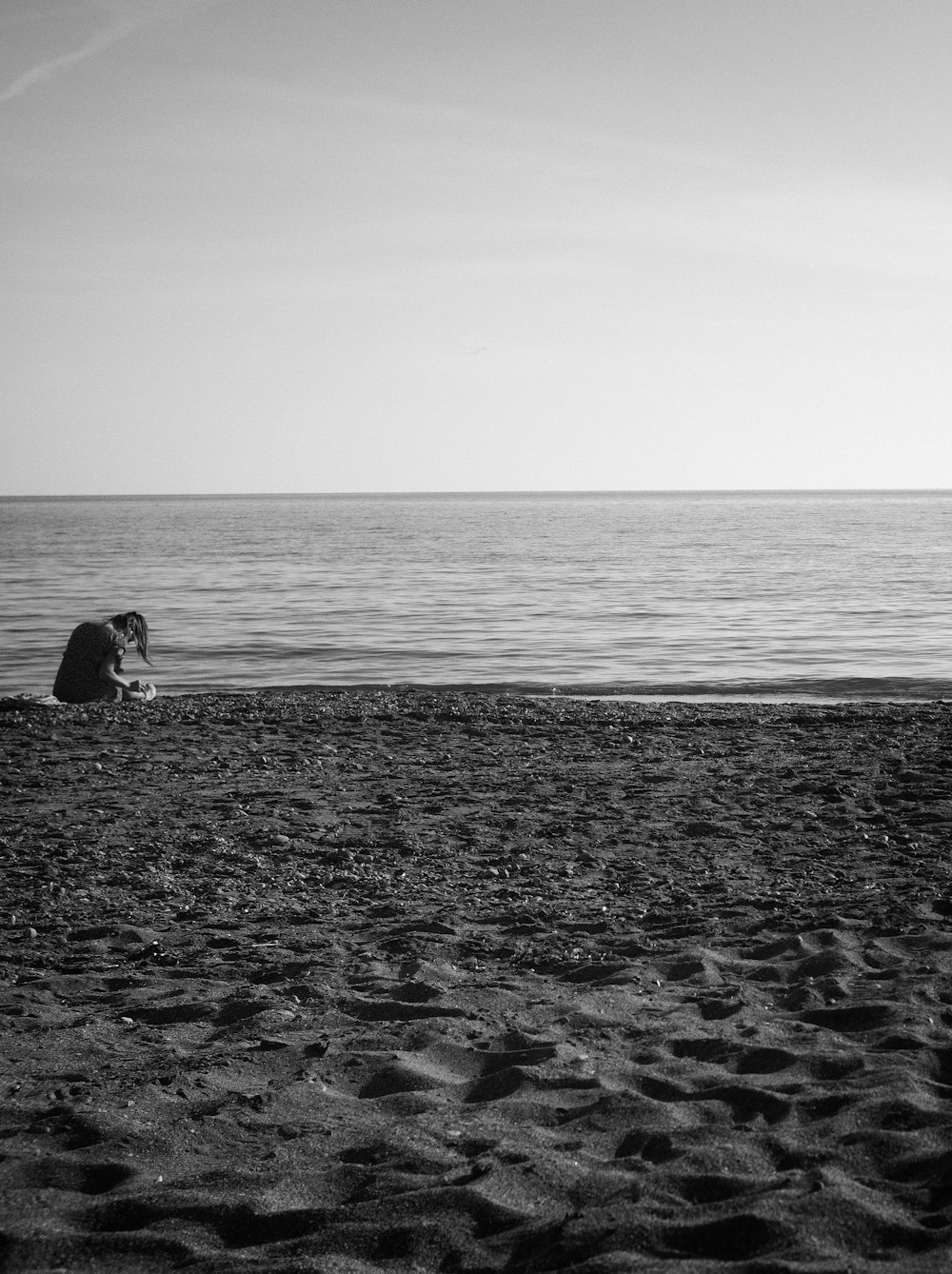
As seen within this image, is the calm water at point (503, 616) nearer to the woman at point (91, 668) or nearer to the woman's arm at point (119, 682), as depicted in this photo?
the woman's arm at point (119, 682)

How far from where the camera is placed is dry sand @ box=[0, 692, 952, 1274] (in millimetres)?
3357

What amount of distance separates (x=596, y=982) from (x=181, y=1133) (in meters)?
2.20

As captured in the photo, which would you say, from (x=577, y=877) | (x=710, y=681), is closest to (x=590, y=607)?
(x=710, y=681)

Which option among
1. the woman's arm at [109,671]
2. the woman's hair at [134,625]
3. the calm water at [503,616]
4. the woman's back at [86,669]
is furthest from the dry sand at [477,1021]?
the calm water at [503,616]

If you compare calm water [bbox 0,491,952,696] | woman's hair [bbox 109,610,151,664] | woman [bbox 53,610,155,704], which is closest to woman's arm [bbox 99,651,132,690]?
woman [bbox 53,610,155,704]

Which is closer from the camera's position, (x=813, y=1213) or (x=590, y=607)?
(x=813, y=1213)

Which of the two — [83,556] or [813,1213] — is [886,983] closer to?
[813,1213]

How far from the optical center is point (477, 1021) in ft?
16.3

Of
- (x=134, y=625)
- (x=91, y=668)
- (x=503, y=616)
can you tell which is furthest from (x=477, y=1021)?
(x=503, y=616)

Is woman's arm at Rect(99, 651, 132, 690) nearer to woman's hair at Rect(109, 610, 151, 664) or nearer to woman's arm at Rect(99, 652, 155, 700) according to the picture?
woman's arm at Rect(99, 652, 155, 700)

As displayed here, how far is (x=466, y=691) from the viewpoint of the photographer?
55.8 feet

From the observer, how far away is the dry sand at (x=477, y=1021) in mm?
3357

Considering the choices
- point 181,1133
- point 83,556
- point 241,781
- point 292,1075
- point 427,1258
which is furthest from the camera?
point 83,556

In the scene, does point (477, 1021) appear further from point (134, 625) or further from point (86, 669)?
point (134, 625)
